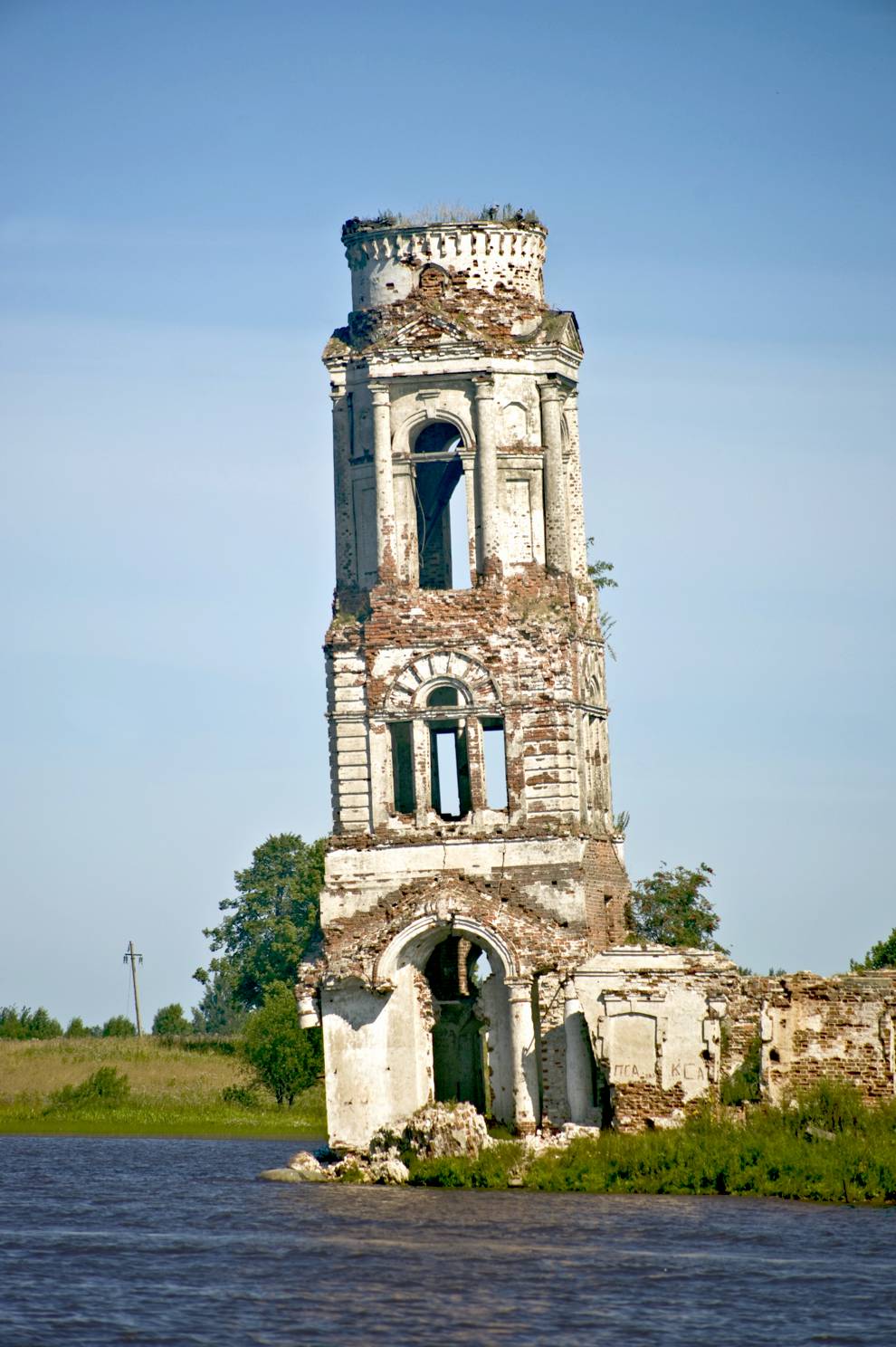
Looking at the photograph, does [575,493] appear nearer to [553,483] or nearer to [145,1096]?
[553,483]

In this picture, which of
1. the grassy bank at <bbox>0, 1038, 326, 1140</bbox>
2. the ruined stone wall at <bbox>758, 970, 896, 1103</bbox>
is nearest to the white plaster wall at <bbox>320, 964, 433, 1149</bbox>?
the ruined stone wall at <bbox>758, 970, 896, 1103</bbox>

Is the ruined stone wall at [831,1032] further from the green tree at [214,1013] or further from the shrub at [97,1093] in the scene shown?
the green tree at [214,1013]

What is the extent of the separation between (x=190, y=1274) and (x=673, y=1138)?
23.9ft

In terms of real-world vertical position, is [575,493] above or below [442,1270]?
above

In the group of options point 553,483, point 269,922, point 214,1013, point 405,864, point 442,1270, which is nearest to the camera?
point 442,1270

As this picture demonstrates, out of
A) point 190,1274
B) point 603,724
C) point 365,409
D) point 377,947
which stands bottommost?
point 190,1274

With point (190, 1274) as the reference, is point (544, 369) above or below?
above

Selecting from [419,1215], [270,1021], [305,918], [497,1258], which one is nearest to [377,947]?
[419,1215]

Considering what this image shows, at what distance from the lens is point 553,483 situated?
3853 centimetres

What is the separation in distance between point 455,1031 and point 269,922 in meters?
30.8

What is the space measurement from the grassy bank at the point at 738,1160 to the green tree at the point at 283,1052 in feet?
57.6

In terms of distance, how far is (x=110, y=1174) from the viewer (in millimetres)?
41250

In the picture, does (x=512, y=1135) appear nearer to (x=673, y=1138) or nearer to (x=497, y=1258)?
(x=673, y=1138)

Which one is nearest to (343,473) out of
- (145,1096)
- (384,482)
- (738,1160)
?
(384,482)
